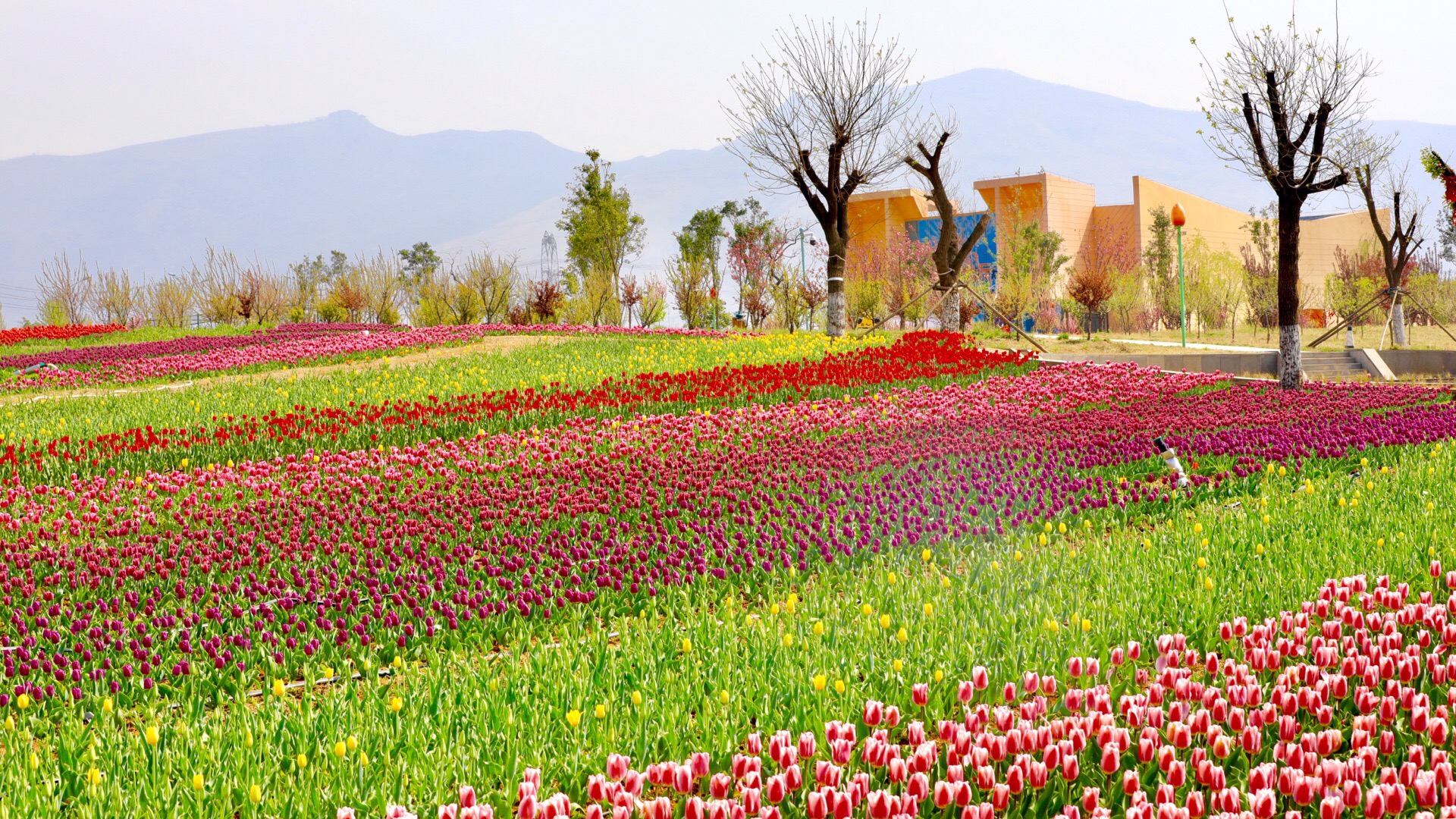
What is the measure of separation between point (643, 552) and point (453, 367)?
10336 mm

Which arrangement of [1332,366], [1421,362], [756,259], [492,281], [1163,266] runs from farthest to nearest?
[756,259], [1163,266], [492,281], [1332,366], [1421,362]

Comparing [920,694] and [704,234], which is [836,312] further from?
[704,234]

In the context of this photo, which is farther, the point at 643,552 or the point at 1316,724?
the point at 643,552

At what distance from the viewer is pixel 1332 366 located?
58.7ft

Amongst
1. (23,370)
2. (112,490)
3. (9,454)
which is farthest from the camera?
(23,370)

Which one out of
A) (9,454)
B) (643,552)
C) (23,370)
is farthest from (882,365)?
(23,370)

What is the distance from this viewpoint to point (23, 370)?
733 inches

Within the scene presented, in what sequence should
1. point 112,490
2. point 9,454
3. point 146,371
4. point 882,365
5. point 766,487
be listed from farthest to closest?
point 146,371 < point 882,365 < point 9,454 < point 112,490 < point 766,487

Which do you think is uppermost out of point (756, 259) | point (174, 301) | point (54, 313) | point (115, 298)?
point (756, 259)

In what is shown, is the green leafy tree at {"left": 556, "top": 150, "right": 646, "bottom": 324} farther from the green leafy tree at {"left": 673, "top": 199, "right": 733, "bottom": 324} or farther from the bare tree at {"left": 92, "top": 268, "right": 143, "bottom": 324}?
the bare tree at {"left": 92, "top": 268, "right": 143, "bottom": 324}

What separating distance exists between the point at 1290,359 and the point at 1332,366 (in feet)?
19.7

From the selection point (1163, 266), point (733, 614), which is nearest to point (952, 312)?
point (733, 614)

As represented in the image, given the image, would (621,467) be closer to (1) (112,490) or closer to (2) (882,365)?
(1) (112,490)

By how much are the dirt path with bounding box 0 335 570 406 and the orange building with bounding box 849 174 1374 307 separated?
80.6ft
